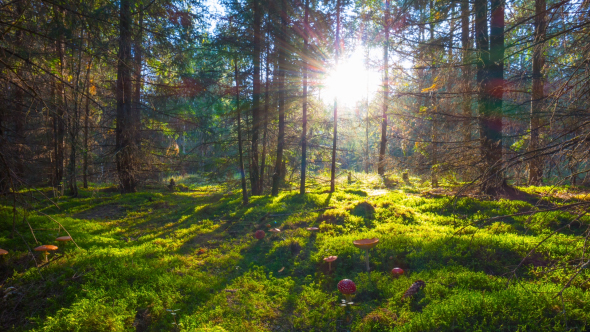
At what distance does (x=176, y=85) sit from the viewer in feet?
48.3

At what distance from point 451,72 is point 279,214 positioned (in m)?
8.20

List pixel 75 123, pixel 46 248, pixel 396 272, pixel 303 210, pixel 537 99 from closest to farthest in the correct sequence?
pixel 75 123 < pixel 537 99 < pixel 46 248 < pixel 396 272 < pixel 303 210

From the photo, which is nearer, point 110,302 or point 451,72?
point 110,302

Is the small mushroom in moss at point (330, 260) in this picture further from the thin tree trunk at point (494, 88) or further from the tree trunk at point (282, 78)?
the tree trunk at point (282, 78)

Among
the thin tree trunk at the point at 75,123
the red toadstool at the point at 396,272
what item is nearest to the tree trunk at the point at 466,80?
the red toadstool at the point at 396,272

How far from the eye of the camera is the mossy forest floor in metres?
3.98

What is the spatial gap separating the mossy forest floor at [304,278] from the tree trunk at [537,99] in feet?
1.97

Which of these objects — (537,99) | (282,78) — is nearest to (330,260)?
(537,99)

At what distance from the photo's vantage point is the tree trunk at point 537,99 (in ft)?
12.8

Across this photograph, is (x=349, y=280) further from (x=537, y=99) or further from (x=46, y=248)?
(x=46, y=248)

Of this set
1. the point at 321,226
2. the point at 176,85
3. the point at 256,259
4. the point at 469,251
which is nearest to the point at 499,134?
the point at 469,251

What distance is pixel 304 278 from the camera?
6.07 meters

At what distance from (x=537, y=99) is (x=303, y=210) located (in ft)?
26.0

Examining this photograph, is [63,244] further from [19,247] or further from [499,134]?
[499,134]
